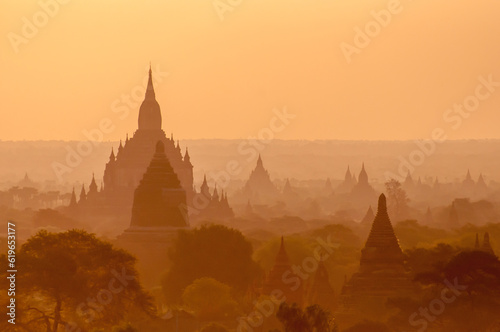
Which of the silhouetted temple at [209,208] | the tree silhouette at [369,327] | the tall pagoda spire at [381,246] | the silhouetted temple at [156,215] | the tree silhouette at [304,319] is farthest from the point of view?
the silhouetted temple at [209,208]

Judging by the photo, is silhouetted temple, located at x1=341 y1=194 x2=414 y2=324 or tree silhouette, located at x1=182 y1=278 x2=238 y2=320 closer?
silhouetted temple, located at x1=341 y1=194 x2=414 y2=324

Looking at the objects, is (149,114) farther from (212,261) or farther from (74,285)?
(74,285)

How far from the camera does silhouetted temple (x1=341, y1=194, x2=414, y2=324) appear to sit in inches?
3366

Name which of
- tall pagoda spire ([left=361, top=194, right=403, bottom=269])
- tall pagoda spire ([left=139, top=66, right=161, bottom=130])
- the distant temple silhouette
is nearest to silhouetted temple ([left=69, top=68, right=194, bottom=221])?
tall pagoda spire ([left=139, top=66, right=161, bottom=130])

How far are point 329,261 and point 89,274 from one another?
42116 millimetres

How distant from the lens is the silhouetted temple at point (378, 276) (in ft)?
281

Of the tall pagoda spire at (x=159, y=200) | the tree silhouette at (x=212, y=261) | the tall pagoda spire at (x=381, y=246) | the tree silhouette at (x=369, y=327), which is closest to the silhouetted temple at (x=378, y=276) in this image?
the tall pagoda spire at (x=381, y=246)

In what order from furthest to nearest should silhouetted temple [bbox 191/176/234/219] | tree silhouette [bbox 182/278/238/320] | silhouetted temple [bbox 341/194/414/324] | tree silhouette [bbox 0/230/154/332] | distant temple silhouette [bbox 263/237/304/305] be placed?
silhouetted temple [bbox 191/176/234/219], distant temple silhouette [bbox 263/237/304/305], tree silhouette [bbox 182/278/238/320], silhouetted temple [bbox 341/194/414/324], tree silhouette [bbox 0/230/154/332]

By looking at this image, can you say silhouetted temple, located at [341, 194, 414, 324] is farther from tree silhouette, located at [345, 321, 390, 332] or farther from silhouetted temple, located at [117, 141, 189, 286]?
silhouetted temple, located at [117, 141, 189, 286]

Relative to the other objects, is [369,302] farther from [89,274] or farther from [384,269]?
[89,274]

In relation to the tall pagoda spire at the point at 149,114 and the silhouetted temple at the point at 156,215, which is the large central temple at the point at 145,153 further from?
the silhouetted temple at the point at 156,215

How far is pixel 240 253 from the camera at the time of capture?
356ft

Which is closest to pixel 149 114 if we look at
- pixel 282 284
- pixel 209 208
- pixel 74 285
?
pixel 209 208

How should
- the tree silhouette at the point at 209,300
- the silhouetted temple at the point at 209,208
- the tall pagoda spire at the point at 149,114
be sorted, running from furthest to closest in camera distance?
1. the tall pagoda spire at the point at 149,114
2. the silhouetted temple at the point at 209,208
3. the tree silhouette at the point at 209,300
